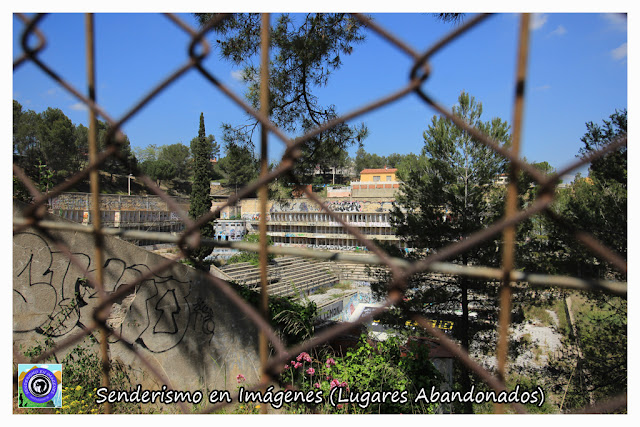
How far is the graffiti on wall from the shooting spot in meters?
2.10

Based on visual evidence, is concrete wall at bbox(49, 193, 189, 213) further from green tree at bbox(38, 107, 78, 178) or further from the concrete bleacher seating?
the concrete bleacher seating

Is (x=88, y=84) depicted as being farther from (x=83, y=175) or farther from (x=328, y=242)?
(x=328, y=242)

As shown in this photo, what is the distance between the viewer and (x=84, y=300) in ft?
7.51

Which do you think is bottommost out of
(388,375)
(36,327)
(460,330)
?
(460,330)

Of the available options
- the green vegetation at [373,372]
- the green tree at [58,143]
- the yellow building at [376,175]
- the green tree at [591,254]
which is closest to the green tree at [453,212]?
the green tree at [591,254]

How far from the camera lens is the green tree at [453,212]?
5457mm

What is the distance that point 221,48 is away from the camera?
123 inches

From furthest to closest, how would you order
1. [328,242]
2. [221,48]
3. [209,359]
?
[328,242]
[221,48]
[209,359]

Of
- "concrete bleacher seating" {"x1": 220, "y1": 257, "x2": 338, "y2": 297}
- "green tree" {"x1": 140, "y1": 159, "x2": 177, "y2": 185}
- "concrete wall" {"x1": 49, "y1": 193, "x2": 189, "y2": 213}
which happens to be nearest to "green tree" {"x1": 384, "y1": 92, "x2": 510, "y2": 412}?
"concrete wall" {"x1": 49, "y1": 193, "x2": 189, "y2": 213}

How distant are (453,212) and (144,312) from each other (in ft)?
15.5

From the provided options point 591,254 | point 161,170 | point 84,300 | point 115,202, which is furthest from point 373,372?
point 161,170

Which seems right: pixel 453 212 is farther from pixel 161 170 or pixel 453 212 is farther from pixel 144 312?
pixel 161 170
